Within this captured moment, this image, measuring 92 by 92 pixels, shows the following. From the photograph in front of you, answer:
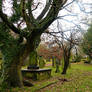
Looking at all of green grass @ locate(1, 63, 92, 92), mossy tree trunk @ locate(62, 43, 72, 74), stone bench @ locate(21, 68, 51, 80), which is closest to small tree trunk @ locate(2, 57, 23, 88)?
green grass @ locate(1, 63, 92, 92)

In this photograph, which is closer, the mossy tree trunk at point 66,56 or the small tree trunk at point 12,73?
the small tree trunk at point 12,73

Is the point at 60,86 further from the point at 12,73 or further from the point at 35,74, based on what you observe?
the point at 12,73

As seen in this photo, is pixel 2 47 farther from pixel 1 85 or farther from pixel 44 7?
pixel 44 7

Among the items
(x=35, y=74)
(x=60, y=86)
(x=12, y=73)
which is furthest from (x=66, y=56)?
(x=12, y=73)

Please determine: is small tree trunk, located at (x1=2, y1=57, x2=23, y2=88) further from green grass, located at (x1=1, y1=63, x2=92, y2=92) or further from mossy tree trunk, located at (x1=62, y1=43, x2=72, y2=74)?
mossy tree trunk, located at (x1=62, y1=43, x2=72, y2=74)

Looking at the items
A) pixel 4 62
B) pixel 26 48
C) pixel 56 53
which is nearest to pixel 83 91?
pixel 26 48

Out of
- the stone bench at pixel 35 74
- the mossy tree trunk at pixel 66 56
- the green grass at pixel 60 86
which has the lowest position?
the green grass at pixel 60 86

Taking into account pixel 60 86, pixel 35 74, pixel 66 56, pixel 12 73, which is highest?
pixel 66 56

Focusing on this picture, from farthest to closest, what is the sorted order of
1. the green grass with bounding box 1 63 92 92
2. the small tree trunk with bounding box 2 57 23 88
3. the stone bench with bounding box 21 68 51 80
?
1. the stone bench with bounding box 21 68 51 80
2. the small tree trunk with bounding box 2 57 23 88
3. the green grass with bounding box 1 63 92 92

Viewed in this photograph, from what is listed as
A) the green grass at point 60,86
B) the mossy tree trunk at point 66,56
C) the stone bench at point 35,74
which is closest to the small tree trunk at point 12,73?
the green grass at point 60,86

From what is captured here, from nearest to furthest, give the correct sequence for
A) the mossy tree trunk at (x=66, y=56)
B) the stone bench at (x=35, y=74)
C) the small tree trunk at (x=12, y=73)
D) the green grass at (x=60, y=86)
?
the green grass at (x=60, y=86) → the small tree trunk at (x=12, y=73) → the stone bench at (x=35, y=74) → the mossy tree trunk at (x=66, y=56)

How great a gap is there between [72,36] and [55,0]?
22.2ft

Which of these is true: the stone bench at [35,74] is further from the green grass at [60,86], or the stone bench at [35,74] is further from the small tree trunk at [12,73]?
the small tree trunk at [12,73]

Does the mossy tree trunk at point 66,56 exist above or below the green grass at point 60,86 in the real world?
above
